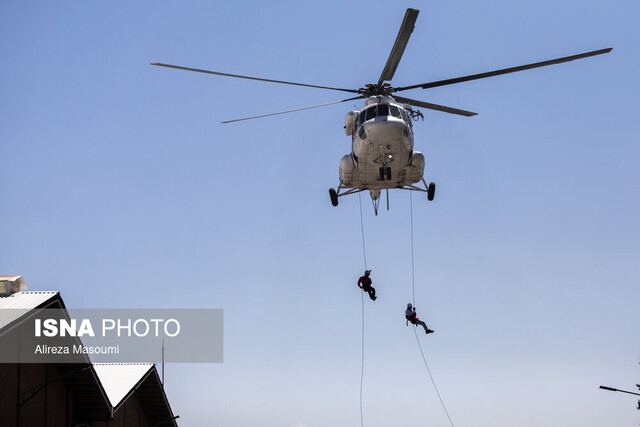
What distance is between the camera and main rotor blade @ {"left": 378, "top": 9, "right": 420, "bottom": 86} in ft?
99.0

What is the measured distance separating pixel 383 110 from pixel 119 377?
66.5 feet

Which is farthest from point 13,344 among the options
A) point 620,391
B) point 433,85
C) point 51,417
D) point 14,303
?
point 620,391

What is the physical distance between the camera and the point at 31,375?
34.0 metres

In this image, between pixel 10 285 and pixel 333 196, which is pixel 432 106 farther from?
pixel 10 285

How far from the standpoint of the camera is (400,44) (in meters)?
32.0

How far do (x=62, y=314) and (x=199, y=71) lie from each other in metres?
11.3

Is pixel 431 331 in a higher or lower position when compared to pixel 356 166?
lower

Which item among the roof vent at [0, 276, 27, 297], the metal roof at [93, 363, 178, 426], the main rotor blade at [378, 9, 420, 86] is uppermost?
the main rotor blade at [378, 9, 420, 86]

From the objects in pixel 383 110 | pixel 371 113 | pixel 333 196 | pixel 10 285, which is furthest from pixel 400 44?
pixel 10 285

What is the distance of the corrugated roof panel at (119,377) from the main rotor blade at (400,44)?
19239 mm

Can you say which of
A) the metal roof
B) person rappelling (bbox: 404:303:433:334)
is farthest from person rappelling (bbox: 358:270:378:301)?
the metal roof

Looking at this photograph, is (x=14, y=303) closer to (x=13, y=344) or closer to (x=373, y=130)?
(x=13, y=344)

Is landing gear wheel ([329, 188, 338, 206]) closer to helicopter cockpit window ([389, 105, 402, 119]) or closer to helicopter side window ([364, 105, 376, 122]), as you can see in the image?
helicopter side window ([364, 105, 376, 122])

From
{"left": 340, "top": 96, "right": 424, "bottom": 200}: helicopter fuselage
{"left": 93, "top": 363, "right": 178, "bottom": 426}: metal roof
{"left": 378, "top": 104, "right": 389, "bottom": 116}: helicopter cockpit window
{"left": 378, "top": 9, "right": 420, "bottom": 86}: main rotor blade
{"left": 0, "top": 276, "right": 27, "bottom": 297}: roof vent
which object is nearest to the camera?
{"left": 378, "top": 9, "right": 420, "bottom": 86}: main rotor blade
